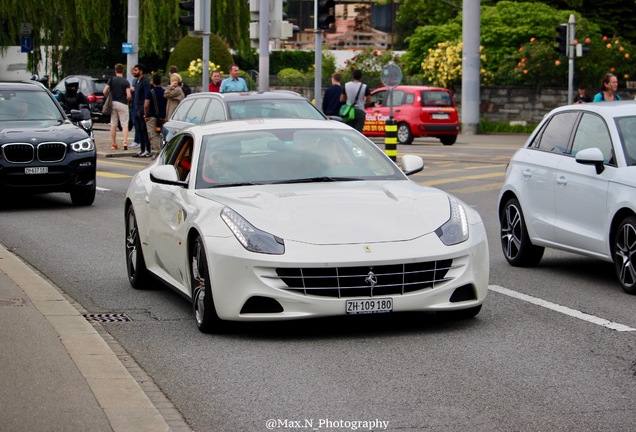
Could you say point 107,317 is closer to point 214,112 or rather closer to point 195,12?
point 214,112

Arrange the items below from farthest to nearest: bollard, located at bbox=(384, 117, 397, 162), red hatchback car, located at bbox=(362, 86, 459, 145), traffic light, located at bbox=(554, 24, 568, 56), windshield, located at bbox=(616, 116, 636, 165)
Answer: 1. traffic light, located at bbox=(554, 24, 568, 56)
2. red hatchback car, located at bbox=(362, 86, 459, 145)
3. bollard, located at bbox=(384, 117, 397, 162)
4. windshield, located at bbox=(616, 116, 636, 165)

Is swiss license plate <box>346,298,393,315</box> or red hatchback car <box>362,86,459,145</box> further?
red hatchback car <box>362,86,459,145</box>

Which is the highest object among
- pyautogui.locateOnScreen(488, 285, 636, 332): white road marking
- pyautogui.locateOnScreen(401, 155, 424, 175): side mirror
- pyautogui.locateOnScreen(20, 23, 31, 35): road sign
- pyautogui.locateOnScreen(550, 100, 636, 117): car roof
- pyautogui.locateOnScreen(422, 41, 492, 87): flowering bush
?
pyautogui.locateOnScreen(20, 23, 31, 35): road sign

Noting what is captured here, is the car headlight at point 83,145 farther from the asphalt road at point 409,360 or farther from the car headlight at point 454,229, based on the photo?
the car headlight at point 454,229

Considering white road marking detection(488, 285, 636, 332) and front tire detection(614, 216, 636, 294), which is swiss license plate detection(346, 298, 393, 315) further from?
front tire detection(614, 216, 636, 294)

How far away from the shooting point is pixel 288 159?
32.4ft

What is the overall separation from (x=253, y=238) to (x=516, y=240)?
480cm

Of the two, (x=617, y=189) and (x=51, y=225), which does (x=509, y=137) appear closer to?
(x=51, y=225)

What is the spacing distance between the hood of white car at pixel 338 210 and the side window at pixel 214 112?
1065 centimetres

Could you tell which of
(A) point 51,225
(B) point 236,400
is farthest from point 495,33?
(B) point 236,400

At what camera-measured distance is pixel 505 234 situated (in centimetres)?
1299

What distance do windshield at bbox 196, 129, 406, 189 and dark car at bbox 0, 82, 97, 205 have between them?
913 centimetres

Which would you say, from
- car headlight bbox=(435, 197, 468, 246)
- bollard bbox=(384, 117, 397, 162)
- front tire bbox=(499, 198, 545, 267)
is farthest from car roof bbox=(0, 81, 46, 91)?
car headlight bbox=(435, 197, 468, 246)

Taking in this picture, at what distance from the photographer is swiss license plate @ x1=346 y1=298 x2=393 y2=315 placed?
27.7ft
